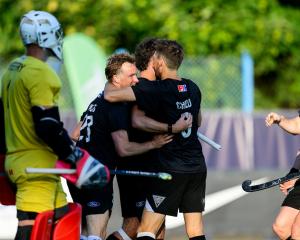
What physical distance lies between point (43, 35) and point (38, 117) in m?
0.53

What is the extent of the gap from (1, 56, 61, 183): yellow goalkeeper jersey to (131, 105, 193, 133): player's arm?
133 centimetres

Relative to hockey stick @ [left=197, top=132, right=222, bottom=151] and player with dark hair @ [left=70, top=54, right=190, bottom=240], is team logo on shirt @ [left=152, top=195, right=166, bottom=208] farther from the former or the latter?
hockey stick @ [left=197, top=132, right=222, bottom=151]

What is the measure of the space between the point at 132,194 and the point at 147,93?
40.9 inches

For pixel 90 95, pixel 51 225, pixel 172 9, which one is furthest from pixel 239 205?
pixel 172 9

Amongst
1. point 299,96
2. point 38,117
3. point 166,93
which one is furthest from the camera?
point 299,96

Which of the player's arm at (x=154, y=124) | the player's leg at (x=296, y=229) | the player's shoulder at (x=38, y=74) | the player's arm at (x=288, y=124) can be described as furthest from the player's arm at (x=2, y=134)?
→ the player's leg at (x=296, y=229)

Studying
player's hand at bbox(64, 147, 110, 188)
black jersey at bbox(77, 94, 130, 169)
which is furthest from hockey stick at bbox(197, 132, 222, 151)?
player's hand at bbox(64, 147, 110, 188)

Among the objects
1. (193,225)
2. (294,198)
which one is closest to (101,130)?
(193,225)

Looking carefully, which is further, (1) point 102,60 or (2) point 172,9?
(2) point 172,9

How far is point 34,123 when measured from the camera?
6520 mm

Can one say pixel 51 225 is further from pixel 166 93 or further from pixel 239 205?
pixel 239 205

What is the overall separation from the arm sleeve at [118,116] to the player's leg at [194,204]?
2.18 ft

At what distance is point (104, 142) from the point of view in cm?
816

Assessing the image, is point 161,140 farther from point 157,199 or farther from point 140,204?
point 140,204
